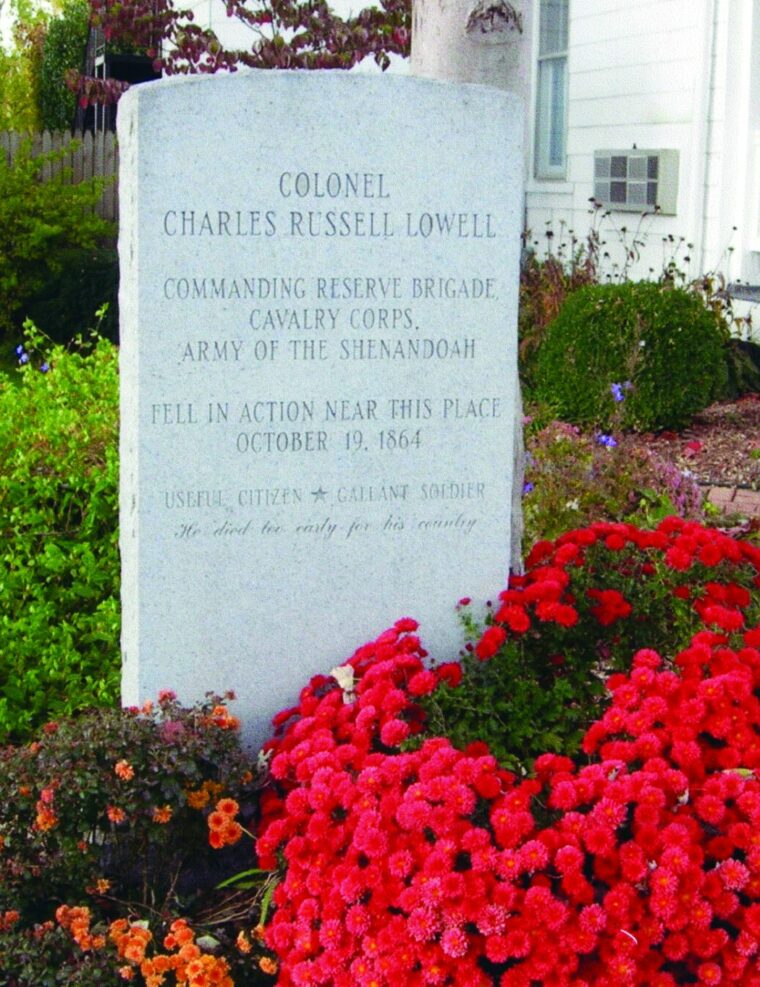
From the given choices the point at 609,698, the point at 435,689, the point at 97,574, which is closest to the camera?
the point at 435,689

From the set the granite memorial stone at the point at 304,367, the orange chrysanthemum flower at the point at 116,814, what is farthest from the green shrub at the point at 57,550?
the orange chrysanthemum flower at the point at 116,814

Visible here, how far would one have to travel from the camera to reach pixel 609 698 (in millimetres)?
3973

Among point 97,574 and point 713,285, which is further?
point 713,285

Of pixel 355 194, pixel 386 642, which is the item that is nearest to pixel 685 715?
pixel 386 642

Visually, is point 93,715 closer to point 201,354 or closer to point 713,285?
point 201,354

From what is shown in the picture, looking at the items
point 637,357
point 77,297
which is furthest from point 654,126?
point 77,297

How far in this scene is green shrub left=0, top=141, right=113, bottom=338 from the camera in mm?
13523

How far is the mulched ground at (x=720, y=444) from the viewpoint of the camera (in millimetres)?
7816

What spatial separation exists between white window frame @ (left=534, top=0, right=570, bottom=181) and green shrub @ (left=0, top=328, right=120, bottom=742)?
23.0 ft

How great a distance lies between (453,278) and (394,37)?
213 inches

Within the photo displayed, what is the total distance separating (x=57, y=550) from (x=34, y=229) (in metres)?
8.76

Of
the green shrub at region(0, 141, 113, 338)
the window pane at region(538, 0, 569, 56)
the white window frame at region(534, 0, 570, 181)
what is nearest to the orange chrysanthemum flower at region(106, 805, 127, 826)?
the white window frame at region(534, 0, 570, 181)

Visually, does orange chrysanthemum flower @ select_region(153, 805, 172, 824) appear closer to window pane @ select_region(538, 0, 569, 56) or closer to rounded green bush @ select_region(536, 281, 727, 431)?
rounded green bush @ select_region(536, 281, 727, 431)

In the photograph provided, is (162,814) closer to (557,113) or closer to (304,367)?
(304,367)
